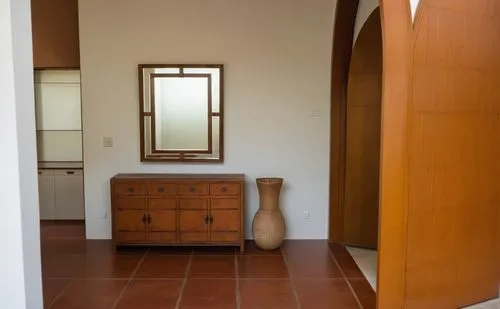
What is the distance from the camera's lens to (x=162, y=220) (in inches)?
195

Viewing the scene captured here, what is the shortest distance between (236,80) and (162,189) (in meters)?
1.57

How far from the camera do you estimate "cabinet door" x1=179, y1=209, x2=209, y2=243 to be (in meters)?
4.94

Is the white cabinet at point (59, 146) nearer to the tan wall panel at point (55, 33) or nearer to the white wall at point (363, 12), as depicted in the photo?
the tan wall panel at point (55, 33)

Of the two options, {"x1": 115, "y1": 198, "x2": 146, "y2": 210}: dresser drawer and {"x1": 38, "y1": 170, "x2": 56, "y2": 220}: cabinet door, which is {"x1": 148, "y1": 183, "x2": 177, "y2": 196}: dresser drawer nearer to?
{"x1": 115, "y1": 198, "x2": 146, "y2": 210}: dresser drawer

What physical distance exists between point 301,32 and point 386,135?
2.54m

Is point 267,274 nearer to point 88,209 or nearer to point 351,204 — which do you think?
point 351,204

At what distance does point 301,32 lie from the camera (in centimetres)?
518

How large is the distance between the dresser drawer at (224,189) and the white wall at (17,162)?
246 centimetres

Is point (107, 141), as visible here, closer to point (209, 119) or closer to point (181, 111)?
point (181, 111)

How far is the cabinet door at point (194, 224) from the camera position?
4938 millimetres

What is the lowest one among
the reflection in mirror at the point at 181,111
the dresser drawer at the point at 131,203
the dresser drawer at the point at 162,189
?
the dresser drawer at the point at 131,203

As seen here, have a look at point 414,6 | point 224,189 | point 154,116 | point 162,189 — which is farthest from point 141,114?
point 414,6

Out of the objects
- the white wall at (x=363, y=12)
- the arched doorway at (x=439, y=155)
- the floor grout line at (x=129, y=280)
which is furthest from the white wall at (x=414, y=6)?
the floor grout line at (x=129, y=280)

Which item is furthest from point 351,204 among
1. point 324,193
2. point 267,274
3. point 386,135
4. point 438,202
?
point 386,135
